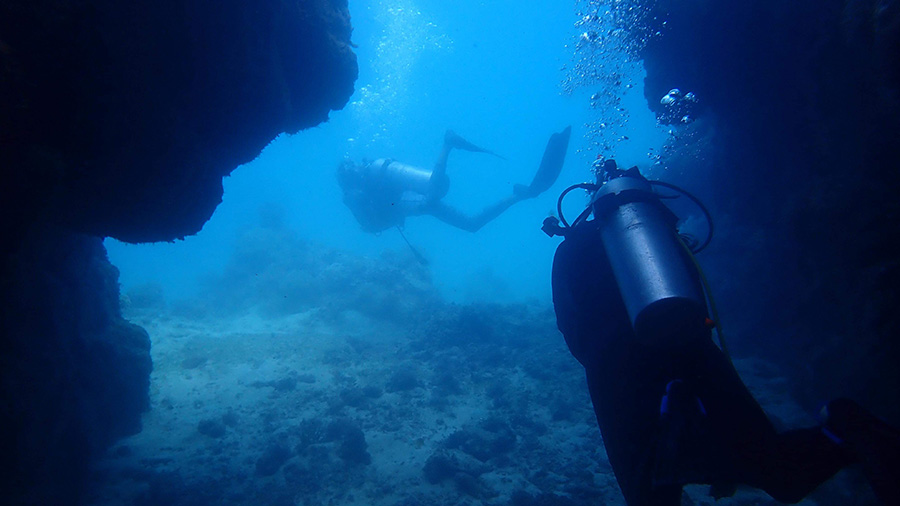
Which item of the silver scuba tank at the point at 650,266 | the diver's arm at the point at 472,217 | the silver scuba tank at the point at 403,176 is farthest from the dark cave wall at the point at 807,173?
the diver's arm at the point at 472,217

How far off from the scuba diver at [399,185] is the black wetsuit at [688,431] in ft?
54.6

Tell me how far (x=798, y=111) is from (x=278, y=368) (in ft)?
52.0

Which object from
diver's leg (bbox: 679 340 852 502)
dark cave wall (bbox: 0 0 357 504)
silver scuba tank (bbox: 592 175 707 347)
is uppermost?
dark cave wall (bbox: 0 0 357 504)

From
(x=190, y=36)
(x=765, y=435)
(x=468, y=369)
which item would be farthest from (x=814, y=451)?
(x=468, y=369)

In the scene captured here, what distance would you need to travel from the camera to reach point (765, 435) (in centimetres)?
239

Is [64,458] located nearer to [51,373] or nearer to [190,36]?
[51,373]

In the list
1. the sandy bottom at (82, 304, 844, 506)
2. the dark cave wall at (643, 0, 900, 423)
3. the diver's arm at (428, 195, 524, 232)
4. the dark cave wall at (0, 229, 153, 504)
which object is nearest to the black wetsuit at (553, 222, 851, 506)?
the sandy bottom at (82, 304, 844, 506)

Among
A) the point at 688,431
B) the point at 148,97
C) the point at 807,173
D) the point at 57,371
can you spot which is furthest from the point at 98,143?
the point at 807,173

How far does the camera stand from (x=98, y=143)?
418cm

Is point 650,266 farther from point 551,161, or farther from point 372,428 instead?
point 551,161

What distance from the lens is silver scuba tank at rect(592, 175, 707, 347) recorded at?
116 inches

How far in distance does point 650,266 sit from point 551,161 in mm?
17029

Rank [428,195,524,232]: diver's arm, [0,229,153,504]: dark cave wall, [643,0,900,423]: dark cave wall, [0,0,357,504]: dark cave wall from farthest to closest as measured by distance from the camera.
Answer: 1. [428,195,524,232]: diver's arm
2. [643,0,900,423]: dark cave wall
3. [0,229,153,504]: dark cave wall
4. [0,0,357,504]: dark cave wall

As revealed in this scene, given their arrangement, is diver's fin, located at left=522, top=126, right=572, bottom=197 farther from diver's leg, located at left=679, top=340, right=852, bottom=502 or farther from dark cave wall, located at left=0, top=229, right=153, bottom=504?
dark cave wall, located at left=0, top=229, right=153, bottom=504
